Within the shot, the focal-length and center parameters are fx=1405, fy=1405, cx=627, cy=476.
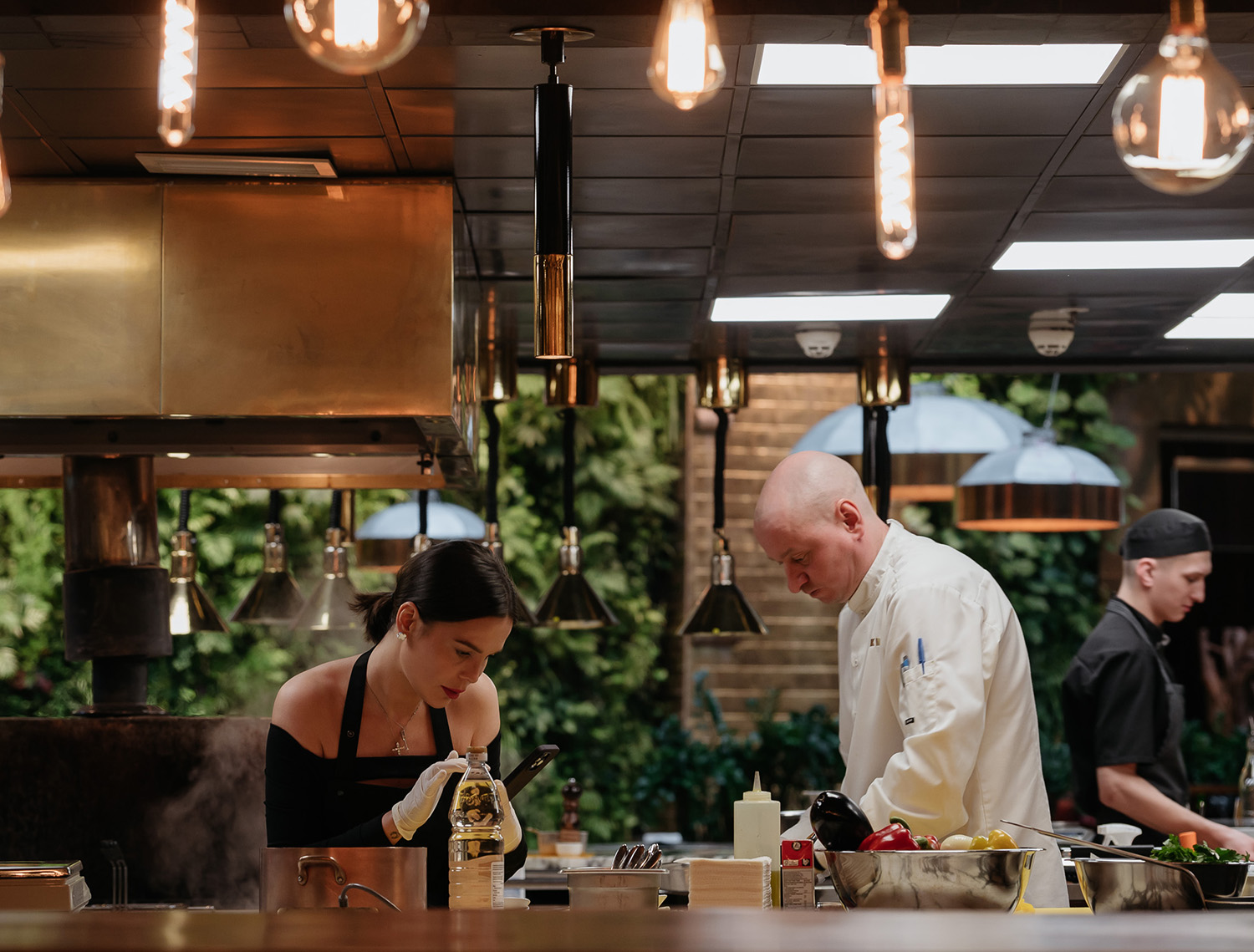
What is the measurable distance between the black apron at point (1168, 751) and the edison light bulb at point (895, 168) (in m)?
2.91

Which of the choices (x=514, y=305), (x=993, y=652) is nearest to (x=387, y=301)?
(x=514, y=305)

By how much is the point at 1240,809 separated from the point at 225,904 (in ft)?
10.5

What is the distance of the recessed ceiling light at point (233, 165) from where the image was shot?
325cm

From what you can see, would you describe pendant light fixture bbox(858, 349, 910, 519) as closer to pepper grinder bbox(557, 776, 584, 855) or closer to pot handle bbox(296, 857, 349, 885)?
pepper grinder bbox(557, 776, 584, 855)

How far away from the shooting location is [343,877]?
2.05 meters

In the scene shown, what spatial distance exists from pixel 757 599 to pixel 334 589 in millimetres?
3430

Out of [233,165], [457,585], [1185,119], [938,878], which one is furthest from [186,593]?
[1185,119]

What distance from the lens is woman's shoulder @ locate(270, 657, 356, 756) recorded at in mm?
2812

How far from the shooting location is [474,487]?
470 cm

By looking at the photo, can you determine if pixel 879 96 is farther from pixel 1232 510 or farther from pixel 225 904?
pixel 1232 510

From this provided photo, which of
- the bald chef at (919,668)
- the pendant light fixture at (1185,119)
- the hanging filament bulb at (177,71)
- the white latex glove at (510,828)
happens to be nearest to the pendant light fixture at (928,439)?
the bald chef at (919,668)

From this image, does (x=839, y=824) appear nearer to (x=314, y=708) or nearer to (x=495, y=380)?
(x=314, y=708)

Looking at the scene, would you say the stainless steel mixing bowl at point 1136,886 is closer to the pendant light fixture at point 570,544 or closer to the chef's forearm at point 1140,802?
the chef's forearm at point 1140,802

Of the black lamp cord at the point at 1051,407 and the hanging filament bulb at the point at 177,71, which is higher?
the black lamp cord at the point at 1051,407
